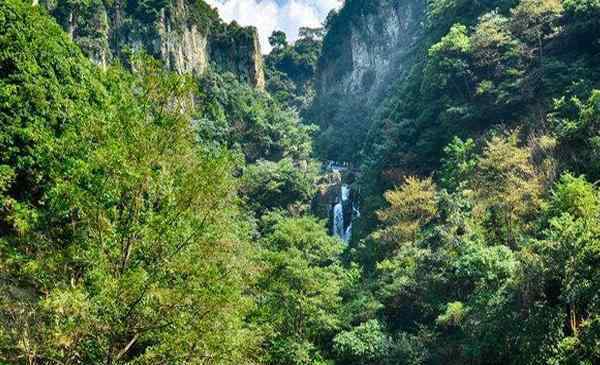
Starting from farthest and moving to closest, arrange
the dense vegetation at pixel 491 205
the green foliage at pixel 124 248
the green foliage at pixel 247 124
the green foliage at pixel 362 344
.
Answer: the green foliage at pixel 247 124 < the green foliage at pixel 362 344 < the dense vegetation at pixel 491 205 < the green foliage at pixel 124 248

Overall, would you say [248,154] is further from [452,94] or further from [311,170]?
[452,94]

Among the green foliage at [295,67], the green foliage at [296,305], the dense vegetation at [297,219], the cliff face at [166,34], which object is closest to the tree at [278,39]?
the green foliage at [295,67]

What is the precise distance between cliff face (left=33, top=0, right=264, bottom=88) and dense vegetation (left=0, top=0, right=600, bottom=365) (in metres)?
0.85

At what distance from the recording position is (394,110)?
150 feet

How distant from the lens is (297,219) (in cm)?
2483

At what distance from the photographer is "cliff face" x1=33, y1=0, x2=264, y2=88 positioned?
129ft

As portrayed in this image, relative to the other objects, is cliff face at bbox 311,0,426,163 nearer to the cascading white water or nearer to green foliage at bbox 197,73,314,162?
green foliage at bbox 197,73,314,162

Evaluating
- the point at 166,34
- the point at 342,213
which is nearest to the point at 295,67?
the point at 166,34

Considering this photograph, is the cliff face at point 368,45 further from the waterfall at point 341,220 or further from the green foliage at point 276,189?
the green foliage at point 276,189

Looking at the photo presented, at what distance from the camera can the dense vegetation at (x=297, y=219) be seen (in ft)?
29.3

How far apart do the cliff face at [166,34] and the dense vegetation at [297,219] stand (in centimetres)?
85

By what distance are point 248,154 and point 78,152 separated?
38.3 metres

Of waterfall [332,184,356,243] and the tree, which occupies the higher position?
the tree

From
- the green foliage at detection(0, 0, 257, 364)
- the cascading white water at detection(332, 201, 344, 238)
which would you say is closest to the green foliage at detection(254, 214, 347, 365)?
the green foliage at detection(0, 0, 257, 364)
